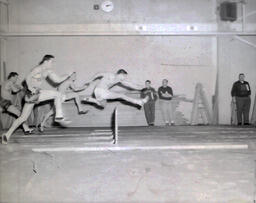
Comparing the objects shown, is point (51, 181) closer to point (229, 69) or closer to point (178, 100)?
point (178, 100)

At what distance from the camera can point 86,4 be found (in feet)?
31.9

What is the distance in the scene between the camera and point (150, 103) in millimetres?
9344

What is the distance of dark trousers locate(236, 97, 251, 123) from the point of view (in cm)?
917

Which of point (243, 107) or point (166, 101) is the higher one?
point (166, 101)

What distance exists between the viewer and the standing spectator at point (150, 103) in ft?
30.6

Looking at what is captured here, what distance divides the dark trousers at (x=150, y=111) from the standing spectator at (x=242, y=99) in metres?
2.58

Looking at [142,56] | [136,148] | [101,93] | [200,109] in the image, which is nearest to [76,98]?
[101,93]

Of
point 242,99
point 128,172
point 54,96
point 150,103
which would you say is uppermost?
point 54,96

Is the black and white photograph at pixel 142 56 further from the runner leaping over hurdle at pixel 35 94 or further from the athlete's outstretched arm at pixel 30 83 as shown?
the athlete's outstretched arm at pixel 30 83

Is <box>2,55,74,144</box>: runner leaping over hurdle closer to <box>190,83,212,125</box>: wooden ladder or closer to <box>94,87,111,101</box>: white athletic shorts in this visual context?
<box>94,87,111,101</box>: white athletic shorts

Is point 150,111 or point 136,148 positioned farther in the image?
point 150,111

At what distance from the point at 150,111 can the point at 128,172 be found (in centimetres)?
557

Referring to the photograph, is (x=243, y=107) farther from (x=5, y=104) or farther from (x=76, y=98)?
(x=5, y=104)

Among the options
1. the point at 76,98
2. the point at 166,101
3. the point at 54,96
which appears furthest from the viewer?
the point at 166,101
